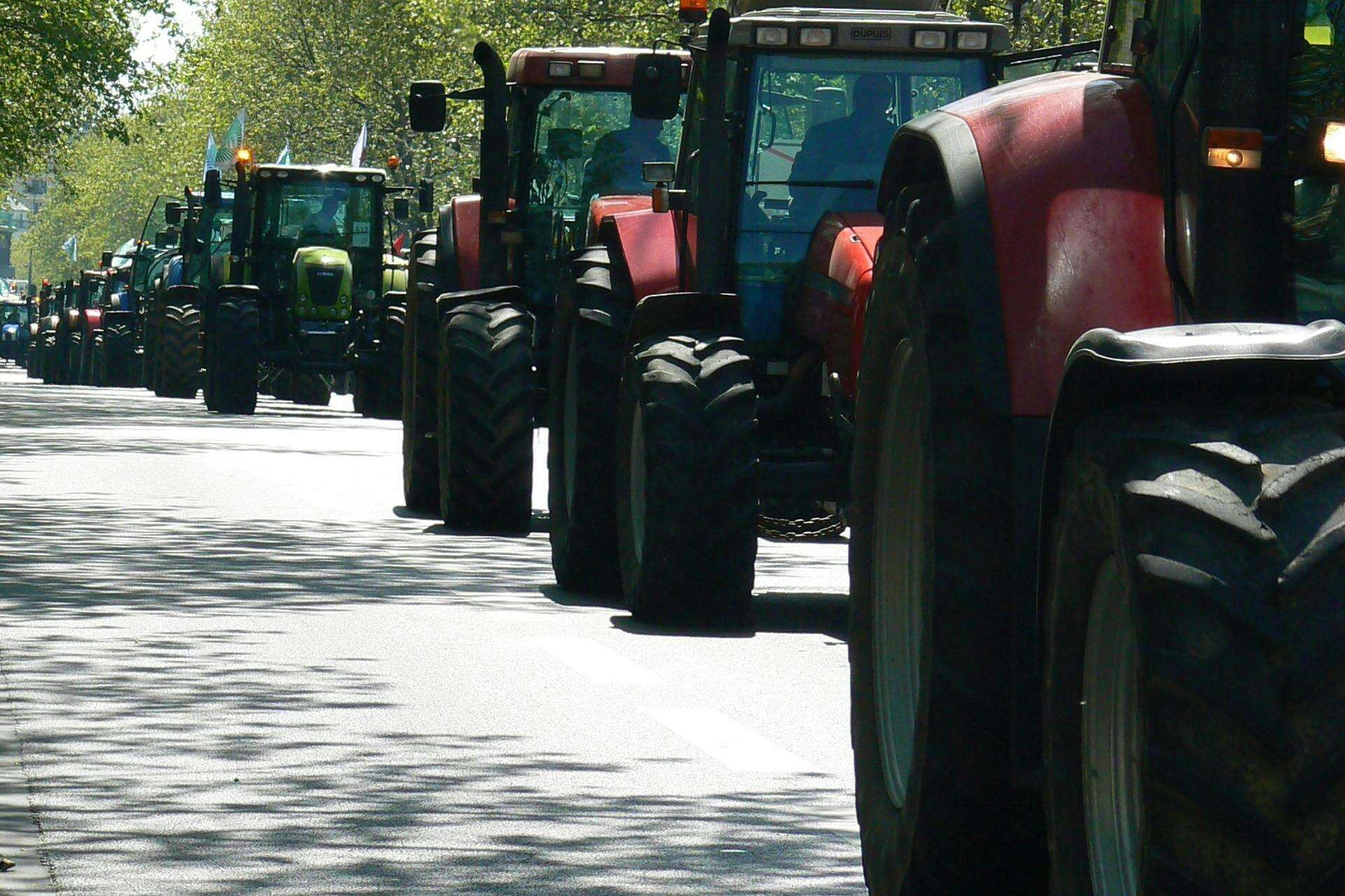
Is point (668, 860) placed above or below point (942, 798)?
below

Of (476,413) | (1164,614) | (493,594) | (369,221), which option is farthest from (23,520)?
(369,221)

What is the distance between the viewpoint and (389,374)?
28.4 metres

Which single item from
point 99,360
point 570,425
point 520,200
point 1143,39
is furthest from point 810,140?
point 99,360

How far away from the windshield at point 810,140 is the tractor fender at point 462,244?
5.83 meters

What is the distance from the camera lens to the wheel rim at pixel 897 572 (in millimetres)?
4984

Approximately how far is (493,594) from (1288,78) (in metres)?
7.62

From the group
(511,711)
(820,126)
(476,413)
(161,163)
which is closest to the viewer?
(511,711)

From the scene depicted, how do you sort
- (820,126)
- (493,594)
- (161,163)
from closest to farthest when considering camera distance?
(820,126) → (493,594) → (161,163)

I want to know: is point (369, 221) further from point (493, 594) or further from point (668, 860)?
point (668, 860)

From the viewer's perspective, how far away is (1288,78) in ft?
14.0

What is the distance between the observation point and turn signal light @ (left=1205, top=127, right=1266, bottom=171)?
14.0 ft

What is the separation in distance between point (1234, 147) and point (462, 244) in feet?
41.7

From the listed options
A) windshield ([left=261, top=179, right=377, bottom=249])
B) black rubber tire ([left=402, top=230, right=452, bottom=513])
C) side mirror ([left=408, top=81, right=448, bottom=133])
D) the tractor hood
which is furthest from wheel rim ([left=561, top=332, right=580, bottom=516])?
windshield ([left=261, top=179, right=377, bottom=249])

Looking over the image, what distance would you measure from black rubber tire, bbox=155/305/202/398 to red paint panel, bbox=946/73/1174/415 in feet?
107
